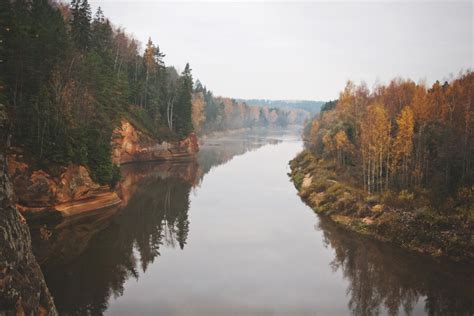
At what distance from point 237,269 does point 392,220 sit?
1523 centimetres

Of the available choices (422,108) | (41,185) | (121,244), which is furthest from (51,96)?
(422,108)

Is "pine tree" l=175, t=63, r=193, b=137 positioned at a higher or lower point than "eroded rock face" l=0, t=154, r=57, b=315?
higher

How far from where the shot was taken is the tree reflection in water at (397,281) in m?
21.3

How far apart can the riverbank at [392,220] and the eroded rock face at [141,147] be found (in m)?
31.3

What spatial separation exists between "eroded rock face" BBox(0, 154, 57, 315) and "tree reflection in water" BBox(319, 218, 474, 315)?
16.2 m

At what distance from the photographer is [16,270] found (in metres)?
14.4

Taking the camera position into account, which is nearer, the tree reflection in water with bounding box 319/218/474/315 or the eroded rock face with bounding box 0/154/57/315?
the eroded rock face with bounding box 0/154/57/315

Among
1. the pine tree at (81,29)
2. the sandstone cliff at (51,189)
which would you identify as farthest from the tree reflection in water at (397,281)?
the pine tree at (81,29)

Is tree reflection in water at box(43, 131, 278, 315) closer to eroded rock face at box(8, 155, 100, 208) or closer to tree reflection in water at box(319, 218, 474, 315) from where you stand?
eroded rock face at box(8, 155, 100, 208)

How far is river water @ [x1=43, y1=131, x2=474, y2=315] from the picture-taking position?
21.0 metres

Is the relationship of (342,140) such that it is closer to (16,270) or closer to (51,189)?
(51,189)

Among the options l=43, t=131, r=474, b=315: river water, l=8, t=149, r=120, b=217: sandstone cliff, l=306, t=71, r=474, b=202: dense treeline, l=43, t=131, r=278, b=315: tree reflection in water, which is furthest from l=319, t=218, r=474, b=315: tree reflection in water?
l=8, t=149, r=120, b=217: sandstone cliff

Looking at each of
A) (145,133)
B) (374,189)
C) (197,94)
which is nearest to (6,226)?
(374,189)

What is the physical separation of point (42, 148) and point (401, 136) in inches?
1376
